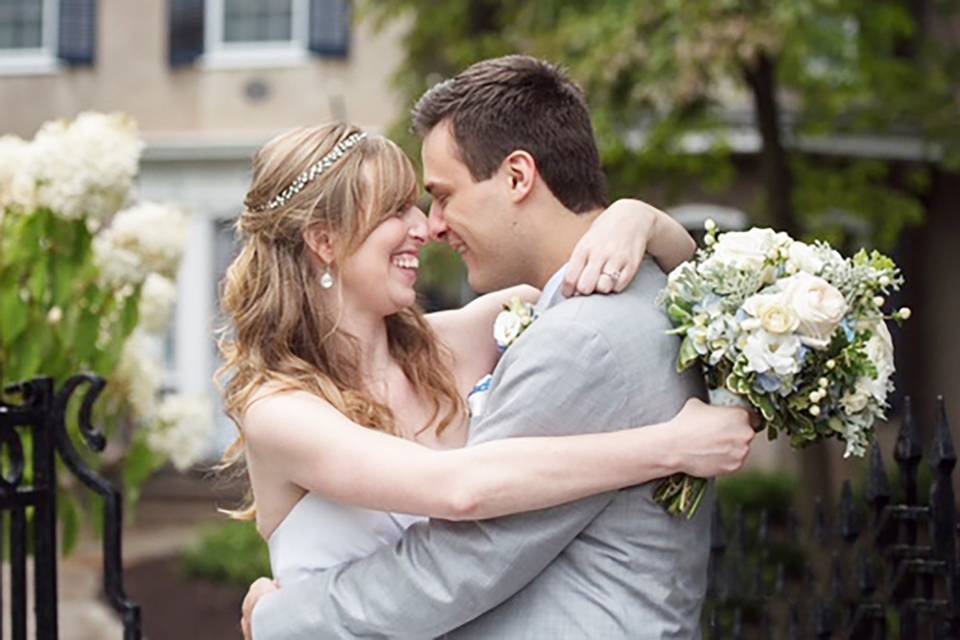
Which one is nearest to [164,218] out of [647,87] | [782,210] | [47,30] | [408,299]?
[408,299]

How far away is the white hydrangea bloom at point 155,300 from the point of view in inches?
235

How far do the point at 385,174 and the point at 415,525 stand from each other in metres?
0.67

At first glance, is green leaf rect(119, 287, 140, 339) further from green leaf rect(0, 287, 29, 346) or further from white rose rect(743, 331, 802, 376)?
white rose rect(743, 331, 802, 376)

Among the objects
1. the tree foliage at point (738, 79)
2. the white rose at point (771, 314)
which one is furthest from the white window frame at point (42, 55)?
the white rose at point (771, 314)

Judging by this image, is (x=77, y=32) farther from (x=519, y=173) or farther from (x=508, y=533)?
(x=508, y=533)

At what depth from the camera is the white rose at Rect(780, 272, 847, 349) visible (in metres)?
2.73

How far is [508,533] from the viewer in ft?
9.18

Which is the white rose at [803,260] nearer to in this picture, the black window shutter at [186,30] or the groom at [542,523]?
the groom at [542,523]

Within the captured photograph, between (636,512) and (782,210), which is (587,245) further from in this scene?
(782,210)

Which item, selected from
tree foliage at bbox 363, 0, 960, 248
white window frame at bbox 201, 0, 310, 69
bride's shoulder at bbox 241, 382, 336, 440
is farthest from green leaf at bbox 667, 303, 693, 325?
white window frame at bbox 201, 0, 310, 69

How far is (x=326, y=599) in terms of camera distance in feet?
9.60

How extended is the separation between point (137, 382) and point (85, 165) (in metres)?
0.87

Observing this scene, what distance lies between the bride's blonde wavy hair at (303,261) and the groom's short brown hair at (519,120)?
0.18 meters

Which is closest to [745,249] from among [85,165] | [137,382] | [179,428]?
Answer: [85,165]
